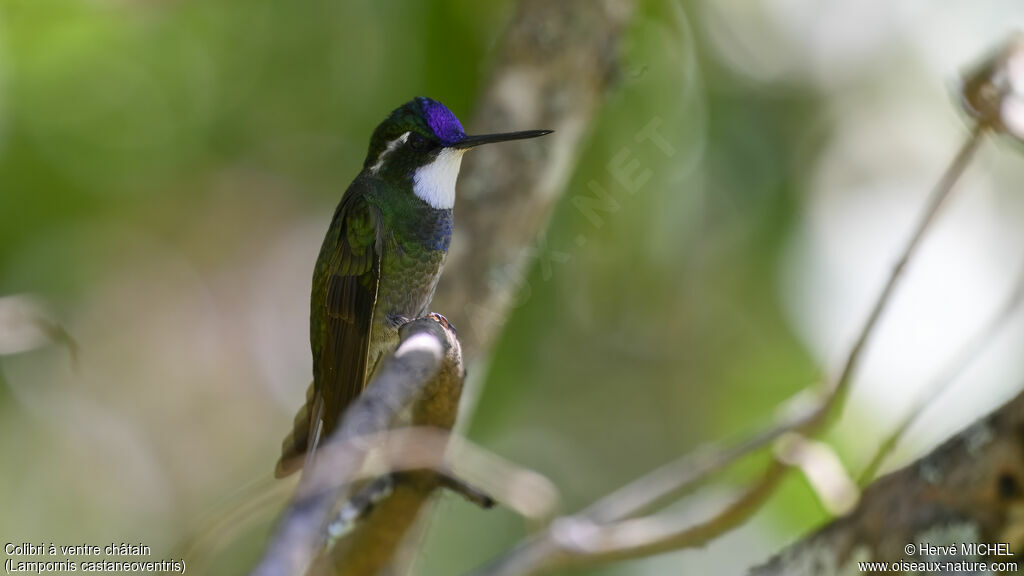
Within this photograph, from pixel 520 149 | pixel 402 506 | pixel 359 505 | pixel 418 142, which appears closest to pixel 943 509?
pixel 402 506

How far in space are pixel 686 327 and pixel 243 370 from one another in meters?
2.81

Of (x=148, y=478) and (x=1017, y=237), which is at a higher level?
(x=148, y=478)

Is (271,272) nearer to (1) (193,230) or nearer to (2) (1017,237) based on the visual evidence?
(1) (193,230)

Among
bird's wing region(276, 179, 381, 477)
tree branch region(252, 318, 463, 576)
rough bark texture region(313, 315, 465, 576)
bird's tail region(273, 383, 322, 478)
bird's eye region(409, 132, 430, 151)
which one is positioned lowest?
tree branch region(252, 318, 463, 576)

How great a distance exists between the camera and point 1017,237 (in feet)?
A: 15.3

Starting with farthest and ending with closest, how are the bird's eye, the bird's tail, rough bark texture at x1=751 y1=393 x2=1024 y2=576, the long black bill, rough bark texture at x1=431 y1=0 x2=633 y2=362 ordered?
rough bark texture at x1=431 y1=0 x2=633 y2=362
the bird's eye
the long black bill
the bird's tail
rough bark texture at x1=751 y1=393 x2=1024 y2=576

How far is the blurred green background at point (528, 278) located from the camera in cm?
489

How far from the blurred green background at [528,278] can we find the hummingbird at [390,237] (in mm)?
1461

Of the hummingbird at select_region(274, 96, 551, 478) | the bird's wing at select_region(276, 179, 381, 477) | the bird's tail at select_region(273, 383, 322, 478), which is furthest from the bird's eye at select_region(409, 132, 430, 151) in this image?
the bird's tail at select_region(273, 383, 322, 478)

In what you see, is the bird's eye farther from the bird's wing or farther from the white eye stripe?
the bird's wing

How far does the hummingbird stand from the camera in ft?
9.98

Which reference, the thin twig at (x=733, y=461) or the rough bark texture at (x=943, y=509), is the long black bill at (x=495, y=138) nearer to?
the thin twig at (x=733, y=461)

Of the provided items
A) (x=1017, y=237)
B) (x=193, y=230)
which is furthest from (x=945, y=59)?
(x=193, y=230)

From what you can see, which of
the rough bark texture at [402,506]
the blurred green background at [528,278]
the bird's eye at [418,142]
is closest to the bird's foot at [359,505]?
the rough bark texture at [402,506]
